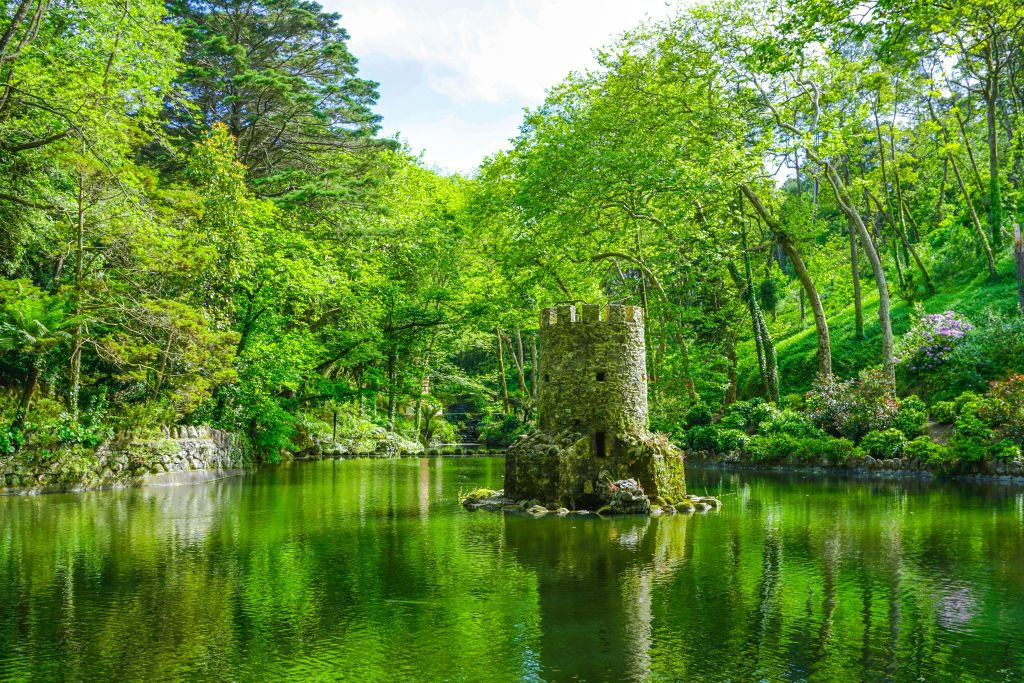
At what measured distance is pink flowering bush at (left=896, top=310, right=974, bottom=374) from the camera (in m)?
24.3

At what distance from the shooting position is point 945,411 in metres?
21.5

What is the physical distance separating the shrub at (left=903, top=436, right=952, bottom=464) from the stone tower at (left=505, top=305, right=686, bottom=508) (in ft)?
26.2

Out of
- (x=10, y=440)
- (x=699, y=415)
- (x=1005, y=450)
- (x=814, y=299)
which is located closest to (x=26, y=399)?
(x=10, y=440)

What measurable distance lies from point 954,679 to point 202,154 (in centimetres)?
2604

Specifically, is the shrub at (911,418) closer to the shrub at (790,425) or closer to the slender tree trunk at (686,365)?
the shrub at (790,425)

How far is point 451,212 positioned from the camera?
41406mm

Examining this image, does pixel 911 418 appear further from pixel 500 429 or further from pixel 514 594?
Answer: pixel 500 429

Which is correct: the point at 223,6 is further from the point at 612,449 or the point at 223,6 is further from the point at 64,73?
the point at 612,449

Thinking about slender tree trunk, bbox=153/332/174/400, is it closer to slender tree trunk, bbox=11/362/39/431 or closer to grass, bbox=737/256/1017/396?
slender tree trunk, bbox=11/362/39/431

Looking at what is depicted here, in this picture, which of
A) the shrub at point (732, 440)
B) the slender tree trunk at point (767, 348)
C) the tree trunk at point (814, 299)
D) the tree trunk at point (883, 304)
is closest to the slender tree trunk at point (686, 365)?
the slender tree trunk at point (767, 348)

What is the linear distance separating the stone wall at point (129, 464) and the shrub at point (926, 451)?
19163 mm

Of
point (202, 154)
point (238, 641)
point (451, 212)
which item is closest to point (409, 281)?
point (451, 212)

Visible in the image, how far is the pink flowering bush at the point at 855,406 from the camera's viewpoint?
901 inches

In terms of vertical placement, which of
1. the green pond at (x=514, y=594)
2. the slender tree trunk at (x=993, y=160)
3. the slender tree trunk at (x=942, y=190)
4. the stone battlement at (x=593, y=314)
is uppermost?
the slender tree trunk at (x=942, y=190)
